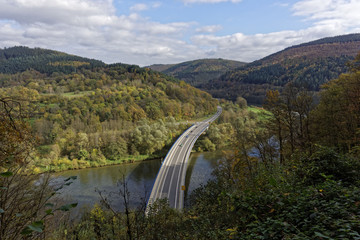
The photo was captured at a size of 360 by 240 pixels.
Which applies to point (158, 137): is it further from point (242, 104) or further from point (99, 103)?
point (242, 104)

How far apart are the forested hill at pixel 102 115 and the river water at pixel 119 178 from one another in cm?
322

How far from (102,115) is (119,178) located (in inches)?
963

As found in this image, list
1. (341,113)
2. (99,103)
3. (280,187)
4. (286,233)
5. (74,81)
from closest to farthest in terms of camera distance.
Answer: (286,233) → (280,187) → (341,113) → (99,103) → (74,81)

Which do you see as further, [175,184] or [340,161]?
[175,184]

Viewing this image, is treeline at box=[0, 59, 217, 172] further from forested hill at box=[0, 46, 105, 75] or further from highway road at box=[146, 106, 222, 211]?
forested hill at box=[0, 46, 105, 75]

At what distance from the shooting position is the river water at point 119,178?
918 inches

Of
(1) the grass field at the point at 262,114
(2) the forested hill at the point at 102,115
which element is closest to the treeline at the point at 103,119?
(2) the forested hill at the point at 102,115

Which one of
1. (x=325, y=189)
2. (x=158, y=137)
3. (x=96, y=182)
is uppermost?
(x=325, y=189)

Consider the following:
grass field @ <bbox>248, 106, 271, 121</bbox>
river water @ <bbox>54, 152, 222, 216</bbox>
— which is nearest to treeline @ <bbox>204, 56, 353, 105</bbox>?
grass field @ <bbox>248, 106, 271, 121</bbox>

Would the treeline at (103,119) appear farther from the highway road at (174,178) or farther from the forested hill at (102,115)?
the highway road at (174,178)

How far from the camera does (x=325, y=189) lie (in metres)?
4.48

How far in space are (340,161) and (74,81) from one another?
77330mm

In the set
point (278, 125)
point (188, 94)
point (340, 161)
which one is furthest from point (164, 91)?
point (340, 161)

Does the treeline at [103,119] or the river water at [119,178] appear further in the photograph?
the treeline at [103,119]
